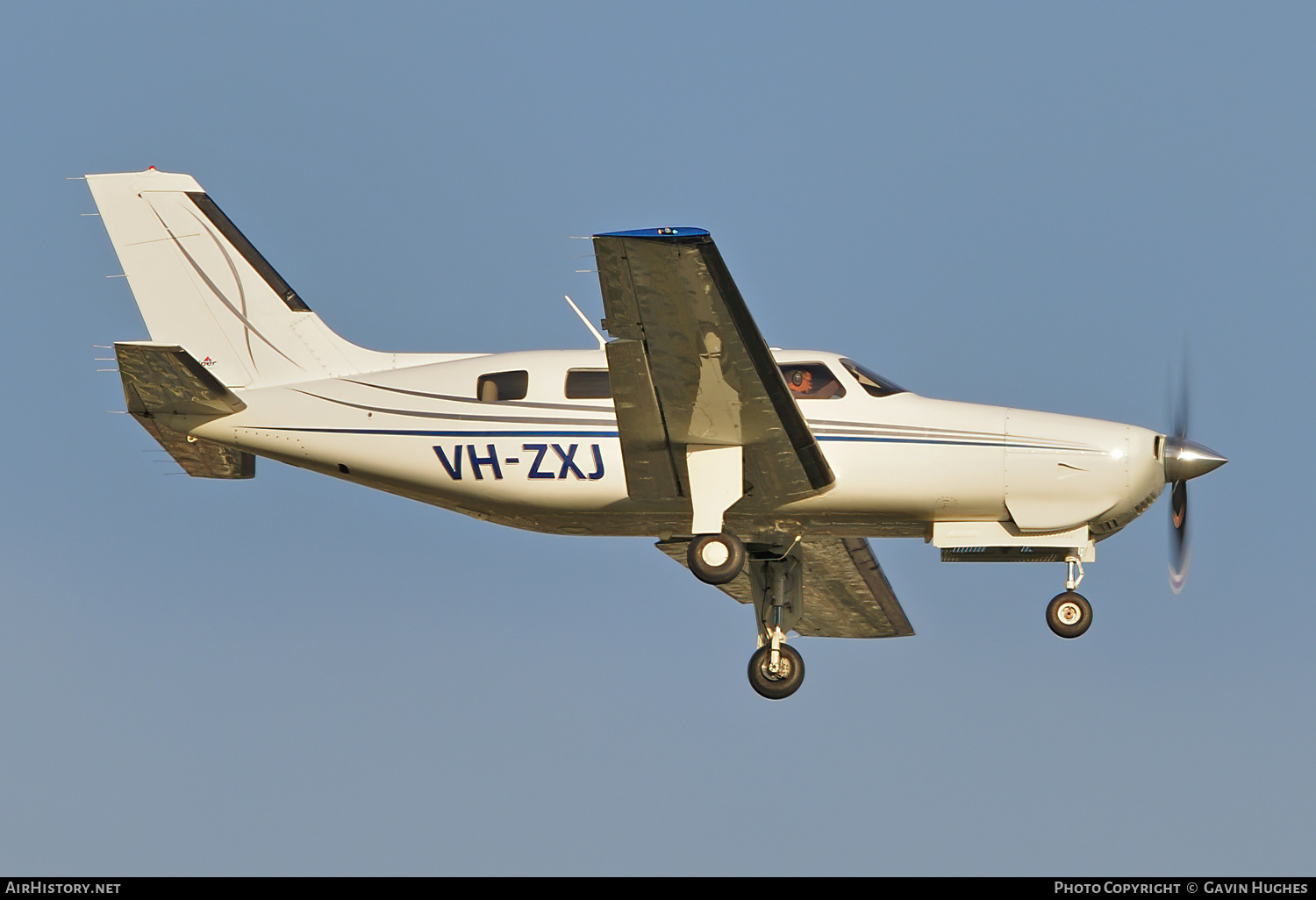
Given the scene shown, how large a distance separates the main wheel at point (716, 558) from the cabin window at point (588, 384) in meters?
2.05

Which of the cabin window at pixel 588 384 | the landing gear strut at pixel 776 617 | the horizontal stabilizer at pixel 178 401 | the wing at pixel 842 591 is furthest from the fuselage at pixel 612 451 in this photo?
the wing at pixel 842 591

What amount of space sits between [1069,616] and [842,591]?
476cm

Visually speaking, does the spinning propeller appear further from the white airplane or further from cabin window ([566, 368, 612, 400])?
cabin window ([566, 368, 612, 400])

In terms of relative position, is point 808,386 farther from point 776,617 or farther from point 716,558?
point 776,617

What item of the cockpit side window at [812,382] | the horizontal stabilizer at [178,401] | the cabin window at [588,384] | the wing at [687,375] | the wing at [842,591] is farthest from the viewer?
the wing at [842,591]

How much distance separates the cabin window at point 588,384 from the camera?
18.8 m

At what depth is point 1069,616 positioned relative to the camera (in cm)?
1844

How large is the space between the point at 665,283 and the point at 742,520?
425 centimetres

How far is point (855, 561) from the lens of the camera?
2208 cm

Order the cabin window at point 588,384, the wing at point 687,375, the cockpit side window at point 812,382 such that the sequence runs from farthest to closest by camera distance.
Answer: the cabin window at point 588,384 < the cockpit side window at point 812,382 < the wing at point 687,375

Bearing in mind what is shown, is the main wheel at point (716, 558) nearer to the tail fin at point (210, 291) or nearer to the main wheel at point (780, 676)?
the main wheel at point (780, 676)
